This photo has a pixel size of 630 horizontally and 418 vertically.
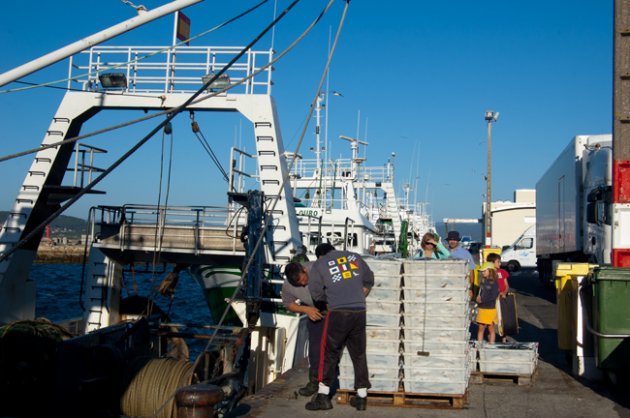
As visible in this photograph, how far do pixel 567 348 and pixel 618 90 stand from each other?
12.0ft

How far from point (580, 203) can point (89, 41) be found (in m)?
15.9

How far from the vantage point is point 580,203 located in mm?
19641

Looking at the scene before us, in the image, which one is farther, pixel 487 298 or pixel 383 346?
pixel 487 298

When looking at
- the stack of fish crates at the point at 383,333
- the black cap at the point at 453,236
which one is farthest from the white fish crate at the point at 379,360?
the black cap at the point at 453,236

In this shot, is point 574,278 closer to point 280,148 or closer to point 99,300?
point 280,148

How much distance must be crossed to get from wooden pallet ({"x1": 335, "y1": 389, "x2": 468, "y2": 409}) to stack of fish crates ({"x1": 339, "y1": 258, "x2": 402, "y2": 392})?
9 centimetres

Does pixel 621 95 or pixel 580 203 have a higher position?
pixel 621 95

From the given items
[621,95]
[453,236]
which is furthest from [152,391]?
[621,95]

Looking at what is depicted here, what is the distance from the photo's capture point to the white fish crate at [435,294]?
7.47 metres

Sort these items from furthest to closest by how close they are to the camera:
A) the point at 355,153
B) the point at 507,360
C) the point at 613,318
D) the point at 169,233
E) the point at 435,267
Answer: the point at 355,153 → the point at 169,233 → the point at 507,360 → the point at 613,318 → the point at 435,267

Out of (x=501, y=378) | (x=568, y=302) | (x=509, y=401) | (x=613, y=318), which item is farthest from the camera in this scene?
(x=568, y=302)

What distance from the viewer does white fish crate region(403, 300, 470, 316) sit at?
7.45m

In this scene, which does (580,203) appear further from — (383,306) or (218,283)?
(383,306)

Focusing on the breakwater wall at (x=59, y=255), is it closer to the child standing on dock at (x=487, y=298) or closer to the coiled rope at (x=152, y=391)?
the child standing on dock at (x=487, y=298)
